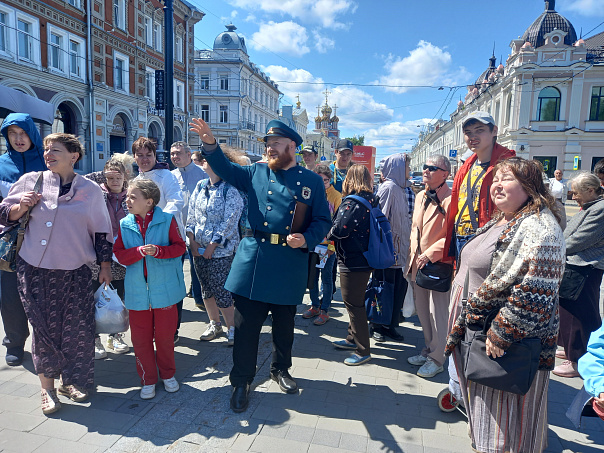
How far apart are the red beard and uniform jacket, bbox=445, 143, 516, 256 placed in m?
1.45

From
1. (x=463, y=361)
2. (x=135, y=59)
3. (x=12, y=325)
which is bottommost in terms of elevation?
(x=12, y=325)

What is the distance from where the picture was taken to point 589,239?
3.71 metres

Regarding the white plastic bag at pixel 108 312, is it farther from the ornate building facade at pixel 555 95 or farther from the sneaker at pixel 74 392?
the ornate building facade at pixel 555 95

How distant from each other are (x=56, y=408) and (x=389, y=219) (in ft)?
11.5

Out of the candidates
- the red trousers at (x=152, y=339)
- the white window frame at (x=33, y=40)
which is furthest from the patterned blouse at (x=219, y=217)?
the white window frame at (x=33, y=40)

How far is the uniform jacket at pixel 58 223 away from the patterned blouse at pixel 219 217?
1161 millimetres

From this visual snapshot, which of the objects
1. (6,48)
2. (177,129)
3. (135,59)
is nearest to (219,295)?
(6,48)

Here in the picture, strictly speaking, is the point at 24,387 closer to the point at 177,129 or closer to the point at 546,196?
the point at 546,196

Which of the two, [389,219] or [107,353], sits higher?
[389,219]

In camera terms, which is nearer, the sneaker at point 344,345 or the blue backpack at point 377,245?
the blue backpack at point 377,245

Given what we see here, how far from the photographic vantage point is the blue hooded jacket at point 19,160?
3.64 meters

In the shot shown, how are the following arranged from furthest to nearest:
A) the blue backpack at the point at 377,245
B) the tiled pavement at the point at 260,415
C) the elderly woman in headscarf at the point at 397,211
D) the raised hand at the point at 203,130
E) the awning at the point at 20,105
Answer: the awning at the point at 20,105 < the elderly woman in headscarf at the point at 397,211 < the blue backpack at the point at 377,245 < the raised hand at the point at 203,130 < the tiled pavement at the point at 260,415

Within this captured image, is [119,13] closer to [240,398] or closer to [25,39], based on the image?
[25,39]

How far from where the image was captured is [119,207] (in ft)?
Result: 13.2
